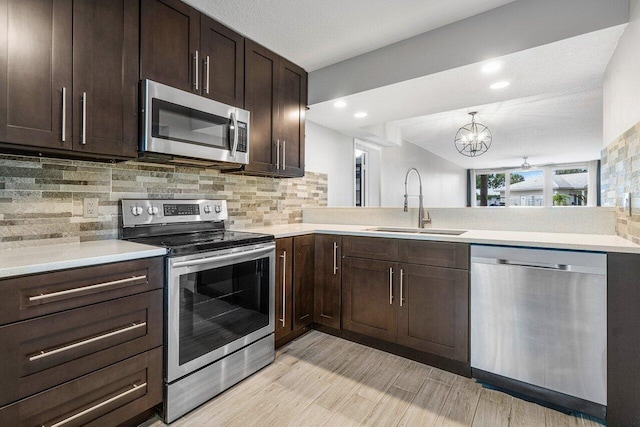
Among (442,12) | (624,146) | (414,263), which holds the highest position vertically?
(442,12)

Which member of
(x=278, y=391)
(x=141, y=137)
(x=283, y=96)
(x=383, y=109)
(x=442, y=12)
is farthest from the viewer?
(x=383, y=109)

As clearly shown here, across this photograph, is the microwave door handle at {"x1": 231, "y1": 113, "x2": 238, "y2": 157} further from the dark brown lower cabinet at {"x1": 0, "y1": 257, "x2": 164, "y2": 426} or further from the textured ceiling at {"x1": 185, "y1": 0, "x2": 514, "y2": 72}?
the dark brown lower cabinet at {"x1": 0, "y1": 257, "x2": 164, "y2": 426}

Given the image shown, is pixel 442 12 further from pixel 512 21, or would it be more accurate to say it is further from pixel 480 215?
pixel 480 215

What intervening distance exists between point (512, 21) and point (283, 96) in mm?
1709

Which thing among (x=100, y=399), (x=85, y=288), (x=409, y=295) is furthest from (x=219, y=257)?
(x=409, y=295)

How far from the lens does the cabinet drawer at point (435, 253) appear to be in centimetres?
198

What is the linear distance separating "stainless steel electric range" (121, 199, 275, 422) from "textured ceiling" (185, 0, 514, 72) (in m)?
1.32

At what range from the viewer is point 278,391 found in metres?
1.86

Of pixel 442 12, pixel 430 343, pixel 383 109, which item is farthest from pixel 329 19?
pixel 430 343

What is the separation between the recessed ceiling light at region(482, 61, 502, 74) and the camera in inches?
81.5

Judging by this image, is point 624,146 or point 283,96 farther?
point 283,96

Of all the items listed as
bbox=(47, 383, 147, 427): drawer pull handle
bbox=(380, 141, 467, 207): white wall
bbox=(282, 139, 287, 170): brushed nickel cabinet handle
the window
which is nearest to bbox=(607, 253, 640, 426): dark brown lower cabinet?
bbox=(282, 139, 287, 170): brushed nickel cabinet handle

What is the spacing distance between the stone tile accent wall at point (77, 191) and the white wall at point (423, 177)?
9.72 feet

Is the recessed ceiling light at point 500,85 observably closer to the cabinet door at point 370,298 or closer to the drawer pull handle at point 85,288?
the cabinet door at point 370,298
